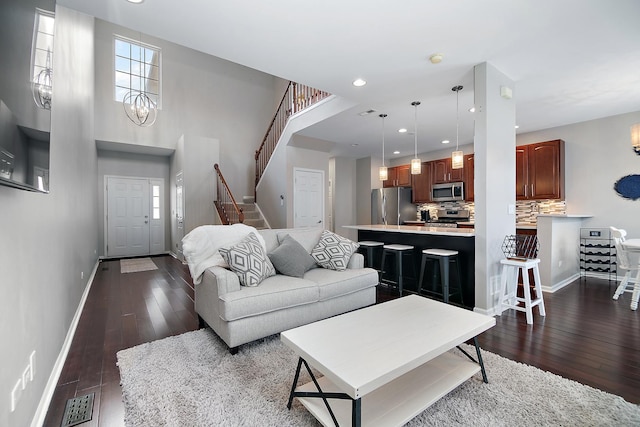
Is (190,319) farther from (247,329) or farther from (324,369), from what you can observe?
(324,369)

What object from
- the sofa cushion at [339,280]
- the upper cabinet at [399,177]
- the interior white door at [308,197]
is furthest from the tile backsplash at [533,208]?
the sofa cushion at [339,280]

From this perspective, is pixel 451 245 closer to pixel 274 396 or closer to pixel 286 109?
pixel 274 396

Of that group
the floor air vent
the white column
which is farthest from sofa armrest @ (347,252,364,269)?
the floor air vent

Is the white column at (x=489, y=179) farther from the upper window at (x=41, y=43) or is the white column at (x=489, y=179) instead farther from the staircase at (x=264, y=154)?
the upper window at (x=41, y=43)

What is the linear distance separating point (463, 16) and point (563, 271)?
4254 mm

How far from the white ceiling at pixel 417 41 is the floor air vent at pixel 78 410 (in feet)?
9.22

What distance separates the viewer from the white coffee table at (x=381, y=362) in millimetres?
1329

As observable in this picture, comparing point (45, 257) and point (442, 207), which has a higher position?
point (442, 207)

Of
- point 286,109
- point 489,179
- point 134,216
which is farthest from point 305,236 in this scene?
point 134,216

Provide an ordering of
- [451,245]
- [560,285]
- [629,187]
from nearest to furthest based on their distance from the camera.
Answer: [451,245] → [560,285] → [629,187]

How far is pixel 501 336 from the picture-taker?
264 centimetres

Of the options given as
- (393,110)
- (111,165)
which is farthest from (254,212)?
(393,110)

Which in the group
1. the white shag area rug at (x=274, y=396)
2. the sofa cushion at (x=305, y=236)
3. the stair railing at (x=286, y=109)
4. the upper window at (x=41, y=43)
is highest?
the stair railing at (x=286, y=109)

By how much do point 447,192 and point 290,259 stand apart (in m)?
5.07
